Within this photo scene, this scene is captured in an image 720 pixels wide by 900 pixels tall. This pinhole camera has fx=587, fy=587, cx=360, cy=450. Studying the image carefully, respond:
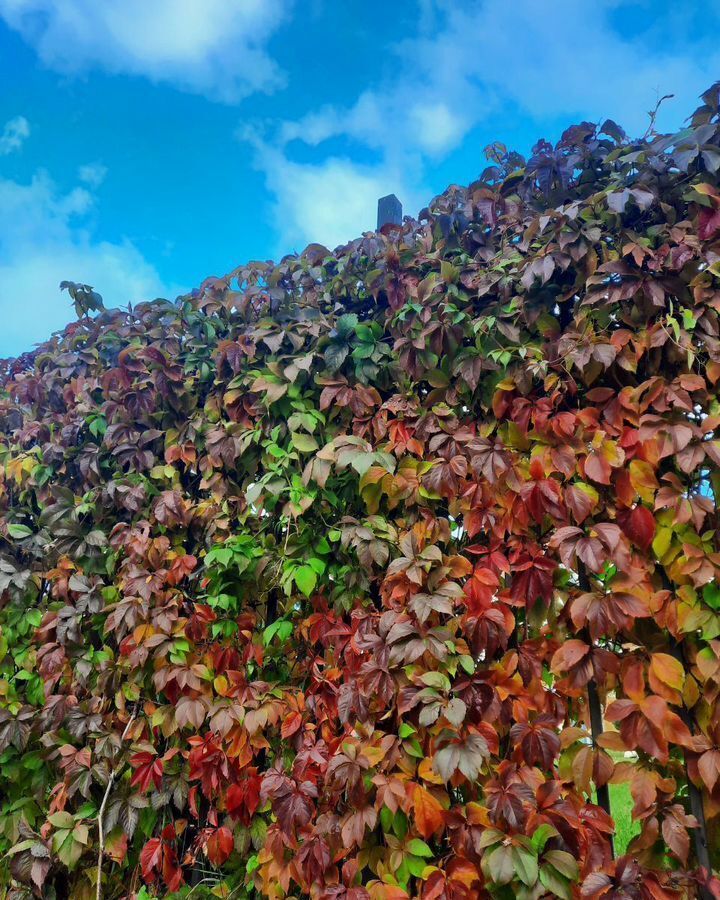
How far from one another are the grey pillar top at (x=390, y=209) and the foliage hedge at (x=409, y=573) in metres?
0.30

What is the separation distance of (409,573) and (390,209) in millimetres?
1504

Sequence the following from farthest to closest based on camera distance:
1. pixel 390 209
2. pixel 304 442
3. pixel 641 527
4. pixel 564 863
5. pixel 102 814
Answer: pixel 390 209
pixel 102 814
pixel 304 442
pixel 641 527
pixel 564 863

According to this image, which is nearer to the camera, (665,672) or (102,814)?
(665,672)

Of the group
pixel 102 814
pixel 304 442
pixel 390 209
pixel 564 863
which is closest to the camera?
pixel 564 863

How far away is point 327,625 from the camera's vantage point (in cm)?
187

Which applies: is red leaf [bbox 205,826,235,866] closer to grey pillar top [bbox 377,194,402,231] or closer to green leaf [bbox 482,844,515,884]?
green leaf [bbox 482,844,515,884]

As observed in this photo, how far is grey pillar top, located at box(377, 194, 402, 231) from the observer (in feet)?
7.73

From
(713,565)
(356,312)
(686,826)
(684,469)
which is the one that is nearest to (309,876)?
(686,826)

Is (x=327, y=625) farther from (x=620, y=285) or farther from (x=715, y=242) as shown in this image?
(x=715, y=242)

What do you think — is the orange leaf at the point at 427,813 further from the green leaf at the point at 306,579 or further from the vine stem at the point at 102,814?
the vine stem at the point at 102,814

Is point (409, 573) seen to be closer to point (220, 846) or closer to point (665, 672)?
point (665, 672)

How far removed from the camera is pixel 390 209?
2367mm

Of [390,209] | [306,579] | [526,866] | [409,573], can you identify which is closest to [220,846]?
[306,579]

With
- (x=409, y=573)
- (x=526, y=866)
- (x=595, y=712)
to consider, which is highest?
(x=409, y=573)
